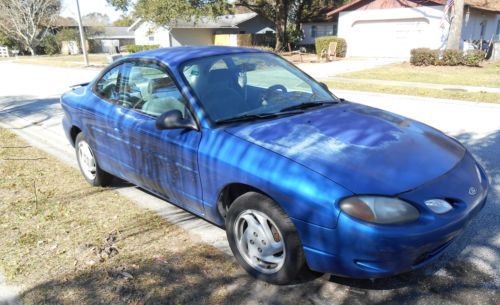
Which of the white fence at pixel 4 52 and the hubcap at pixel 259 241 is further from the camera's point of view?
the white fence at pixel 4 52

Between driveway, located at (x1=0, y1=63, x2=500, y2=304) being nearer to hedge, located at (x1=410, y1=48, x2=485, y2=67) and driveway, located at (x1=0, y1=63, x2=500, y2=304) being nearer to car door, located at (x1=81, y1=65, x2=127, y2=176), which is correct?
car door, located at (x1=81, y1=65, x2=127, y2=176)

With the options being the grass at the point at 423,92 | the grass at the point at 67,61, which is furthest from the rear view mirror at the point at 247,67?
the grass at the point at 67,61

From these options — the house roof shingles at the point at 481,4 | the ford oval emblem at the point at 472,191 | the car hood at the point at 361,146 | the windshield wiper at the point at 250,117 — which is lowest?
the ford oval emblem at the point at 472,191

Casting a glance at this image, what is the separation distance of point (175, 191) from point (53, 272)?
112cm

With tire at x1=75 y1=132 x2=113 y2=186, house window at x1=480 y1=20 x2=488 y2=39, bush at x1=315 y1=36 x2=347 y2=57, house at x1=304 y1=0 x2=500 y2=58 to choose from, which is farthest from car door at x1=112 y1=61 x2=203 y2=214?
house window at x1=480 y1=20 x2=488 y2=39

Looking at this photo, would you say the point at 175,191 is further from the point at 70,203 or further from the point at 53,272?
the point at 70,203

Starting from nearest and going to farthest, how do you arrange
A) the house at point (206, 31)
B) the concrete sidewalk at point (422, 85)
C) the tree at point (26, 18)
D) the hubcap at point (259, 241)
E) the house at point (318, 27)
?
the hubcap at point (259, 241), the concrete sidewalk at point (422, 85), the house at point (318, 27), the house at point (206, 31), the tree at point (26, 18)

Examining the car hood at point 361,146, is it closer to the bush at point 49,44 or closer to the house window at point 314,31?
the house window at point 314,31

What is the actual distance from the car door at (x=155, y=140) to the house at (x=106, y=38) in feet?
169

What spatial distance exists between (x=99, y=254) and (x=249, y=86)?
1.93m

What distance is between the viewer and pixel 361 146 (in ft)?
9.64

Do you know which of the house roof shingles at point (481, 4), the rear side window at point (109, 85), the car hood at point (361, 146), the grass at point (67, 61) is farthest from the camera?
the grass at point (67, 61)

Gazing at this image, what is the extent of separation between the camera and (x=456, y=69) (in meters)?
17.7

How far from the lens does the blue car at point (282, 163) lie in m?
2.51
